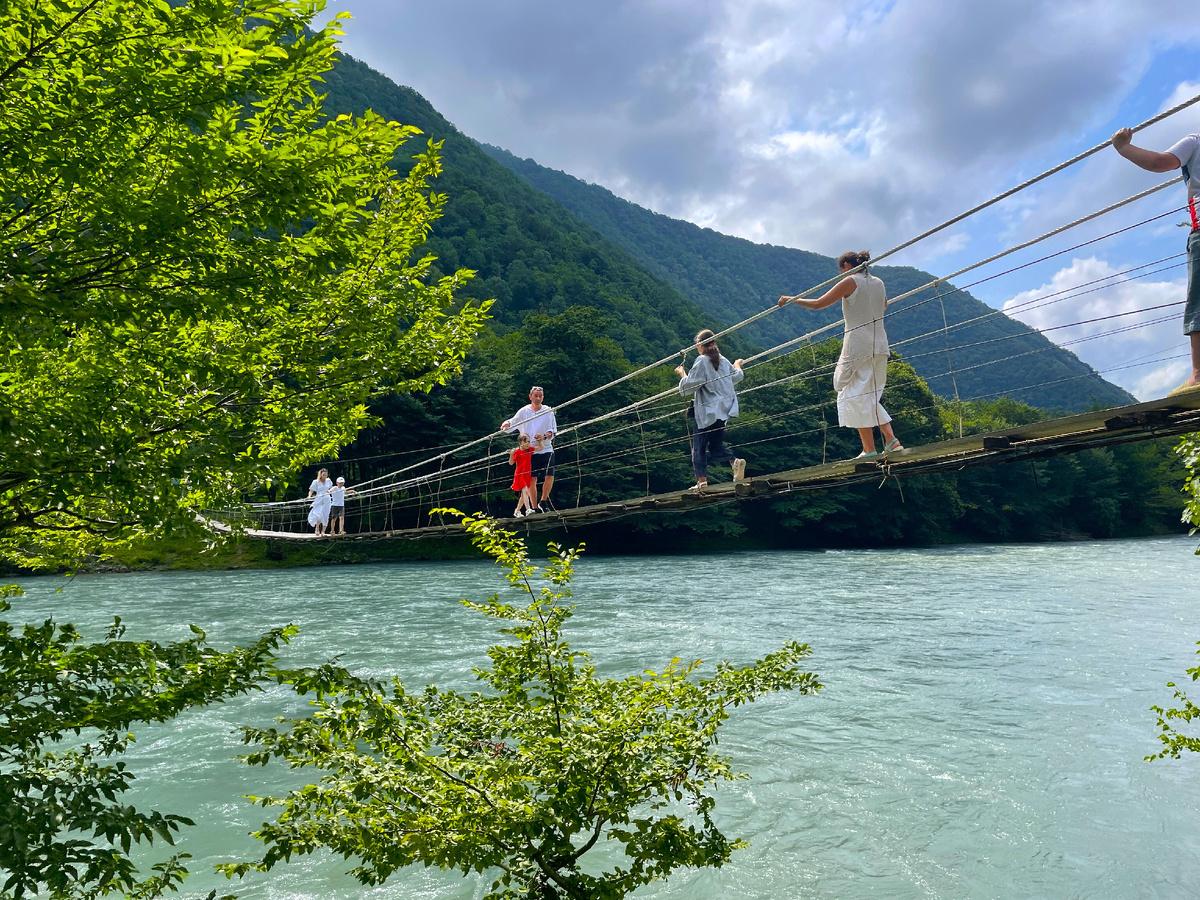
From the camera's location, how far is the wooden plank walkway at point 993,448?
3789 mm

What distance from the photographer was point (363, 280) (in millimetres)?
3641

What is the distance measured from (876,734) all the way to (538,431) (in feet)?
15.5

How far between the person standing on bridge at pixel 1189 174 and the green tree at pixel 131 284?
10.8ft

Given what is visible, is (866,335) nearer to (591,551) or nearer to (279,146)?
(279,146)

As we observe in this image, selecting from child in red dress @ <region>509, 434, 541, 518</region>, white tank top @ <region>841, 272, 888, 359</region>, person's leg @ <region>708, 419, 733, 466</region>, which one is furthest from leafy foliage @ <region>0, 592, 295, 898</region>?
child in red dress @ <region>509, 434, 541, 518</region>

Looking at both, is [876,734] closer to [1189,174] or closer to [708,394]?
[708,394]

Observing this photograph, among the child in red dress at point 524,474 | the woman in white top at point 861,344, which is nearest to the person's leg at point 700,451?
the woman in white top at point 861,344

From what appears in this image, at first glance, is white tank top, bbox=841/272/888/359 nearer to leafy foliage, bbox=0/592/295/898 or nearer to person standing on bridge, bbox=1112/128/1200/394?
person standing on bridge, bbox=1112/128/1200/394

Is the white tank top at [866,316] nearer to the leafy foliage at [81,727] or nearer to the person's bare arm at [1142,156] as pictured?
the person's bare arm at [1142,156]

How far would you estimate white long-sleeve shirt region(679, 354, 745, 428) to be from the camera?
274 inches

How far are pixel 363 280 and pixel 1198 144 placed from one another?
3.82 metres

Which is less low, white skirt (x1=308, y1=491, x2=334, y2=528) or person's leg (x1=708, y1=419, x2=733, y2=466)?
person's leg (x1=708, y1=419, x2=733, y2=466)

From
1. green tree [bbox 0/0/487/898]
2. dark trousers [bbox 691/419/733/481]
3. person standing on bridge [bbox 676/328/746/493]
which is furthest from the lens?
dark trousers [bbox 691/419/733/481]

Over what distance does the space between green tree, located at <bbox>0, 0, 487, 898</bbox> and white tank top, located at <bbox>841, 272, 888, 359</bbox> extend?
321 centimetres
